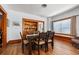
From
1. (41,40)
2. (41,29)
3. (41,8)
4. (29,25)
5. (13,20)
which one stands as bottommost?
(41,40)

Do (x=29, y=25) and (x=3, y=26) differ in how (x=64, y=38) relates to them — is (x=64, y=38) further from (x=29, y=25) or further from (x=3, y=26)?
(x=3, y=26)

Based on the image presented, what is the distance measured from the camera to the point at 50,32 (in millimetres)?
2166

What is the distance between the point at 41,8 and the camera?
204cm

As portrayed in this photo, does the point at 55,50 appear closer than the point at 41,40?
Yes

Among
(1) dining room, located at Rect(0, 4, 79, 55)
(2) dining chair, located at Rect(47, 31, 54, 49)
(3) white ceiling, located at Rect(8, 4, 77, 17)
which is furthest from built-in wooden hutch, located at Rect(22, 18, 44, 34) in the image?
(2) dining chair, located at Rect(47, 31, 54, 49)

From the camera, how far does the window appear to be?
206 centimetres

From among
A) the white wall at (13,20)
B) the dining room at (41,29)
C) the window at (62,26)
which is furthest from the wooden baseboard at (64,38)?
the white wall at (13,20)

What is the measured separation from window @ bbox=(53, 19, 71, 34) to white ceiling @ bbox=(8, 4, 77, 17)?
10.6 inches

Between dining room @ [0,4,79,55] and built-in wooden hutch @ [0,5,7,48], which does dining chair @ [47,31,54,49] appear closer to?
dining room @ [0,4,79,55]

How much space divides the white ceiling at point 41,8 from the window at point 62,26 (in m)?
0.27

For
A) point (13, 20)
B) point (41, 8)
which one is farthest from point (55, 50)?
point (13, 20)

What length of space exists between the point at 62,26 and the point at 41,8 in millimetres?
706

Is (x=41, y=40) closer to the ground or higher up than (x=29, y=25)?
closer to the ground
